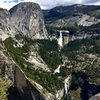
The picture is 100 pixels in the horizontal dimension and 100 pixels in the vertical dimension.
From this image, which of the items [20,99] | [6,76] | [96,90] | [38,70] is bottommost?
[96,90]

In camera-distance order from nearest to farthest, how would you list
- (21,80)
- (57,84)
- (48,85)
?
1. (21,80)
2. (48,85)
3. (57,84)

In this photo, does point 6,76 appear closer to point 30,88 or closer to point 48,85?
point 30,88

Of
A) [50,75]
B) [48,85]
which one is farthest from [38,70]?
[48,85]

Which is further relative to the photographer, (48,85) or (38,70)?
(38,70)

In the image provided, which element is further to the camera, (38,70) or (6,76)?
(38,70)

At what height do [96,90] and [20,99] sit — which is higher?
[20,99]

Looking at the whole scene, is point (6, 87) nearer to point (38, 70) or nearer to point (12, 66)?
point (12, 66)

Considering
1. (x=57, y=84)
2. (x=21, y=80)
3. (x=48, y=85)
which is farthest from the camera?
(x=57, y=84)

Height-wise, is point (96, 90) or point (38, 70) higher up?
point (38, 70)

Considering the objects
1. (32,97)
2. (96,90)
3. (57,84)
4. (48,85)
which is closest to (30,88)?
(32,97)
